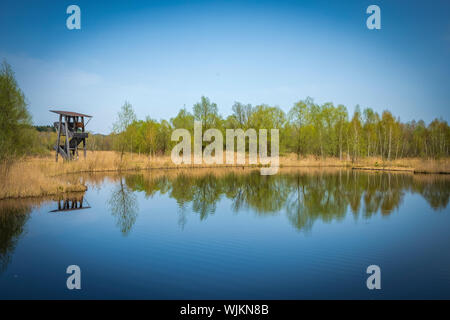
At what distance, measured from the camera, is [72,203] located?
42.3ft

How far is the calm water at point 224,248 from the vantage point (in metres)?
5.13

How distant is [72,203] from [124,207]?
2494 millimetres

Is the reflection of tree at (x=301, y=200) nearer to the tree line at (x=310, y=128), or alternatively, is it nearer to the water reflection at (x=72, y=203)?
the water reflection at (x=72, y=203)

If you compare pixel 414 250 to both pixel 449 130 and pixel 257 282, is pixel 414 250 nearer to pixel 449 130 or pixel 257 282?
pixel 257 282

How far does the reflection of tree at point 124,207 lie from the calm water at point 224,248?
0.15ft

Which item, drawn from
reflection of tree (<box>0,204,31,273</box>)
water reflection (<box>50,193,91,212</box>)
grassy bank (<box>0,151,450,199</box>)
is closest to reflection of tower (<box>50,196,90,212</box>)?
water reflection (<box>50,193,91,212</box>)

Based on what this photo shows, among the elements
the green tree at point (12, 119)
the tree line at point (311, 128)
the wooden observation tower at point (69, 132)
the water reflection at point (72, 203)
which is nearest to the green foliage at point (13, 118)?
the green tree at point (12, 119)

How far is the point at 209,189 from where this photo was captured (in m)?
17.6

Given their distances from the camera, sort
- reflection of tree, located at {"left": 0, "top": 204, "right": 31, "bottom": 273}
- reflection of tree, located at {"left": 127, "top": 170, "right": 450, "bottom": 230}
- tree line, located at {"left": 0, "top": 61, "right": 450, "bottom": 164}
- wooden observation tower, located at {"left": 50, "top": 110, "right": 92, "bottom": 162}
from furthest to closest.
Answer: tree line, located at {"left": 0, "top": 61, "right": 450, "bottom": 164}, wooden observation tower, located at {"left": 50, "top": 110, "right": 92, "bottom": 162}, reflection of tree, located at {"left": 127, "top": 170, "right": 450, "bottom": 230}, reflection of tree, located at {"left": 0, "top": 204, "right": 31, "bottom": 273}

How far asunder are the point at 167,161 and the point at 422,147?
47474 millimetres

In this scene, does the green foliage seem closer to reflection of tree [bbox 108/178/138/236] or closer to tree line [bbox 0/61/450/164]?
reflection of tree [bbox 108/178/138/236]

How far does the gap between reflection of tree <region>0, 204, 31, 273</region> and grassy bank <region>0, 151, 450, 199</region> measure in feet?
6.59

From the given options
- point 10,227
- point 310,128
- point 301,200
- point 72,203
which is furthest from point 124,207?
point 310,128

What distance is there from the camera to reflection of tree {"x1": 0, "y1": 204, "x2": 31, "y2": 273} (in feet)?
21.9
